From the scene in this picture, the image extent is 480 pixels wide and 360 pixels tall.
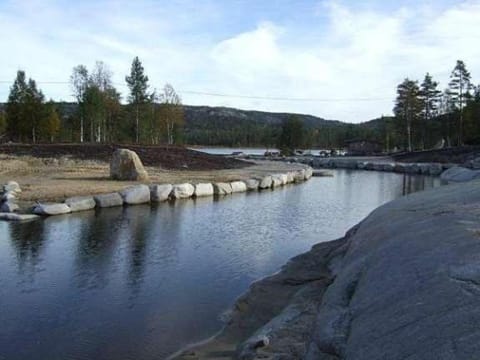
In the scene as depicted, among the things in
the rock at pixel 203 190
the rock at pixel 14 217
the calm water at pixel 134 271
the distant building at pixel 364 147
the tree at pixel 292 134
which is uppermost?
the tree at pixel 292 134

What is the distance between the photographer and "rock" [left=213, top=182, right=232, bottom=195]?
2650 centimetres

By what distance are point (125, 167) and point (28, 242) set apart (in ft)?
42.6

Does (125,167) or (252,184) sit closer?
(125,167)

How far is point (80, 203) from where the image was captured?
19.1 metres

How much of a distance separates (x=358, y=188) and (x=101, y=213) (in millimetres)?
20280

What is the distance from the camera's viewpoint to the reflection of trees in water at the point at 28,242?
38.6 ft

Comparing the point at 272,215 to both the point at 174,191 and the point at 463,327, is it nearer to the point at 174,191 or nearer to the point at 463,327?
the point at 174,191

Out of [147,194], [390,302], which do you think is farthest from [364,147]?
[390,302]

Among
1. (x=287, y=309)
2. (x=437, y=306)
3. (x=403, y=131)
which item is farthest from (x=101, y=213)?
(x=403, y=131)

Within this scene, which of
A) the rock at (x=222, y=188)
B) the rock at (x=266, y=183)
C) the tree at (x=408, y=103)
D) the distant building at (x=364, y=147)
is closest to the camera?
the rock at (x=222, y=188)

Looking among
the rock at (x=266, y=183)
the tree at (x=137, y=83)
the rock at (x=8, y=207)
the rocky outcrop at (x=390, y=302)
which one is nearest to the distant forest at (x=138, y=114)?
the tree at (x=137, y=83)

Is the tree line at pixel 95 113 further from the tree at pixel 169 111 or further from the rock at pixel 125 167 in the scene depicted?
the rock at pixel 125 167

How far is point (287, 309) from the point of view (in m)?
7.90

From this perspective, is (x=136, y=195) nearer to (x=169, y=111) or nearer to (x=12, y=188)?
(x=12, y=188)
